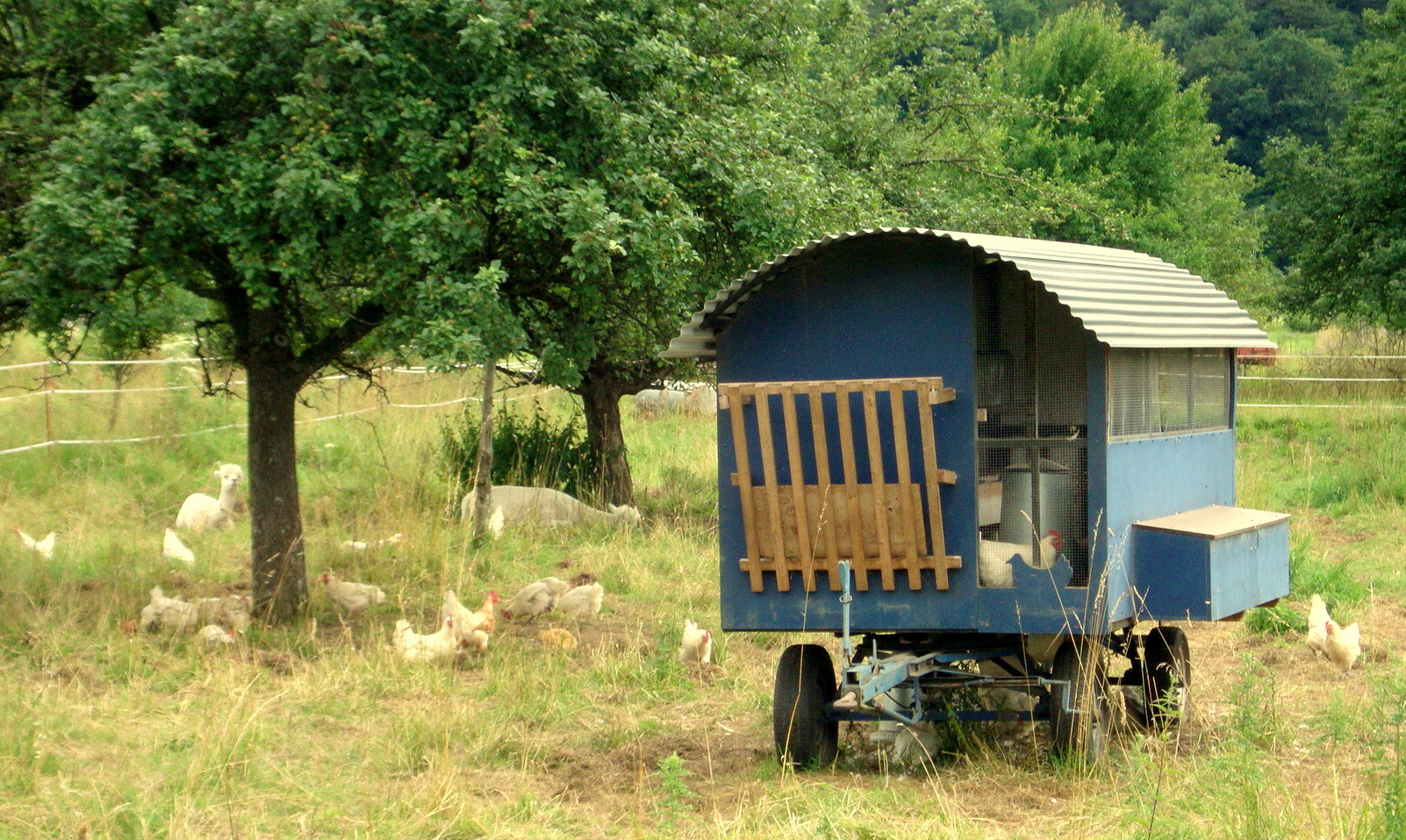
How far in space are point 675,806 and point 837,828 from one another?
0.68 m

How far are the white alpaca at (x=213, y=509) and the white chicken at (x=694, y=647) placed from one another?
673cm

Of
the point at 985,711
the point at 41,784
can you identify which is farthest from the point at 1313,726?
the point at 41,784

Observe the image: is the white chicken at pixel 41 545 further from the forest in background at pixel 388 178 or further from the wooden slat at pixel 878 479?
the wooden slat at pixel 878 479

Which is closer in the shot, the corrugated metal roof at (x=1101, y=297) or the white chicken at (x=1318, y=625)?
the corrugated metal roof at (x=1101, y=297)

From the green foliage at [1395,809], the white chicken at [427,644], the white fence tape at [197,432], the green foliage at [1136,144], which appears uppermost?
the green foliage at [1136,144]

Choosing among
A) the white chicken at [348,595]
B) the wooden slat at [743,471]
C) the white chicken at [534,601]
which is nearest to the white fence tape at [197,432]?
the white chicken at [348,595]

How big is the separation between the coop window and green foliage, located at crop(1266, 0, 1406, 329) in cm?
1534

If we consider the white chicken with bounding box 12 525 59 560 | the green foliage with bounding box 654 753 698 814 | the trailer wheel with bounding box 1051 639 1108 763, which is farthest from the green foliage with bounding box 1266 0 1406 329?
the white chicken with bounding box 12 525 59 560

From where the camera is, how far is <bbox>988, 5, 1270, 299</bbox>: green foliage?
86.6 ft

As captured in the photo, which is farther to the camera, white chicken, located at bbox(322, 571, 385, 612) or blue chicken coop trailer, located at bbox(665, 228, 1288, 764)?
white chicken, located at bbox(322, 571, 385, 612)

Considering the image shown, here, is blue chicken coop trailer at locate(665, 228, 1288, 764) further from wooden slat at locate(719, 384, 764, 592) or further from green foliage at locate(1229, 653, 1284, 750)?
green foliage at locate(1229, 653, 1284, 750)

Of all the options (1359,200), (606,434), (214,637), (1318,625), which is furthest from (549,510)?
(1359,200)

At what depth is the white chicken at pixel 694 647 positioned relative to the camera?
8.88 meters

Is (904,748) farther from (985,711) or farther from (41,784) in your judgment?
(41,784)
